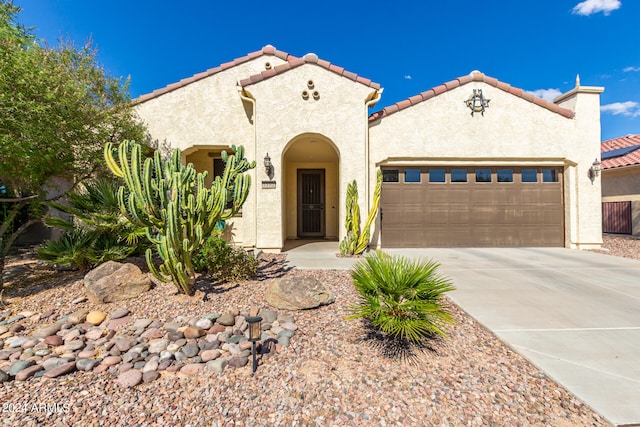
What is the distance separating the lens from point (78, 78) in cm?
595

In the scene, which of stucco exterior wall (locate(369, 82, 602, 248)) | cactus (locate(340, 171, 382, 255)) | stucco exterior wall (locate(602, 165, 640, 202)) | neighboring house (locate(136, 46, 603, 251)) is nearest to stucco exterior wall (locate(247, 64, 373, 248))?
neighboring house (locate(136, 46, 603, 251))

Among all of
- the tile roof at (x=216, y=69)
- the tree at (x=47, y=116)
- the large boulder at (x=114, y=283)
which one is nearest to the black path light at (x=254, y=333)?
the large boulder at (x=114, y=283)

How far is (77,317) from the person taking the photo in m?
3.78

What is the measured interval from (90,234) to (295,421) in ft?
18.8

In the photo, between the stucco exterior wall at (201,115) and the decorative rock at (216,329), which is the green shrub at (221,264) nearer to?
the decorative rock at (216,329)

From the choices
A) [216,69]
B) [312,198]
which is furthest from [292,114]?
[312,198]

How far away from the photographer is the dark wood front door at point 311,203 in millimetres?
10945

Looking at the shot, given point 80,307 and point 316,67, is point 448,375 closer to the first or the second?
point 80,307

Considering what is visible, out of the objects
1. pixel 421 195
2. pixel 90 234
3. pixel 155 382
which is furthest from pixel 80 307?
pixel 421 195

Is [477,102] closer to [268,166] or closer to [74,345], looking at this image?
[268,166]

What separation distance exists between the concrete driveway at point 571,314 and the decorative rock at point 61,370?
4726mm

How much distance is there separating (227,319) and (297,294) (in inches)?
39.2

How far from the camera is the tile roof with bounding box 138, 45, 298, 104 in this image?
8004 millimetres

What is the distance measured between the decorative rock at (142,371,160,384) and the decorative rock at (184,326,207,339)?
594mm
